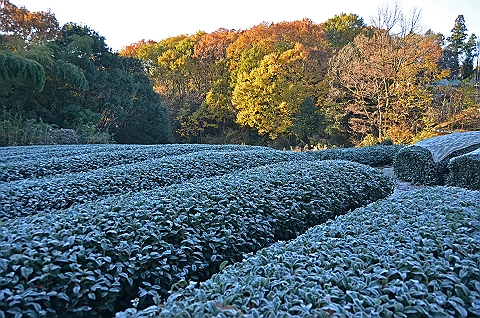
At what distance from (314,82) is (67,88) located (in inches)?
420

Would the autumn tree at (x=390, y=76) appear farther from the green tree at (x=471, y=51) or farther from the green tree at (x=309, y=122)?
the green tree at (x=471, y=51)

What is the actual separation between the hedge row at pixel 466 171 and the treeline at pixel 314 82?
4.64 meters

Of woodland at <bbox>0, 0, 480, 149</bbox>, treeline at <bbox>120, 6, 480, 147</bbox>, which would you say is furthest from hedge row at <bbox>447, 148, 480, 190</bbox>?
woodland at <bbox>0, 0, 480, 149</bbox>

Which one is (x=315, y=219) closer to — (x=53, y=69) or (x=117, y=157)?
(x=117, y=157)

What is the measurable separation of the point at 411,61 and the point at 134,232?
42.9 feet

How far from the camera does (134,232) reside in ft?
7.03

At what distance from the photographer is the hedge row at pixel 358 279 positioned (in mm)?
1159

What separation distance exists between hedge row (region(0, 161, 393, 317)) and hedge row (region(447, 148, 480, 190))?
8.02 feet

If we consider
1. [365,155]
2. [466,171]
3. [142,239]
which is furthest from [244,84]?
[142,239]

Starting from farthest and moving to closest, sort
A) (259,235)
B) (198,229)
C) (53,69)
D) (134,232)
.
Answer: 1. (53,69)
2. (259,235)
3. (198,229)
4. (134,232)

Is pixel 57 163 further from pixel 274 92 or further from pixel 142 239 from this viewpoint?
pixel 274 92

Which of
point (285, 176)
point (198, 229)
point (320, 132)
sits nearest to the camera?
point (198, 229)

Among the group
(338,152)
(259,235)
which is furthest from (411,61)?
(259,235)

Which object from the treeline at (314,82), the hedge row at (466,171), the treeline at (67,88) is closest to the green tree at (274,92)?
the treeline at (314,82)
